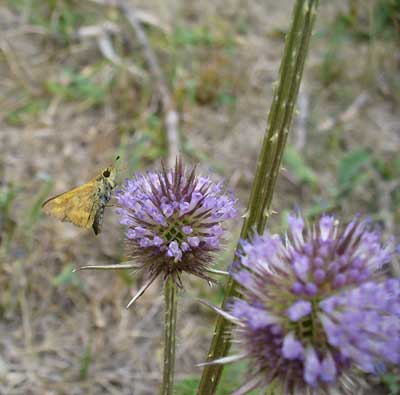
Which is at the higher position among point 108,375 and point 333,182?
point 333,182

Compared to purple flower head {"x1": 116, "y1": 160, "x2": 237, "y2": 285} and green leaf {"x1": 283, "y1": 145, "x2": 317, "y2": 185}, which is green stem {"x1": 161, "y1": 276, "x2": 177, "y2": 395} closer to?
purple flower head {"x1": 116, "y1": 160, "x2": 237, "y2": 285}

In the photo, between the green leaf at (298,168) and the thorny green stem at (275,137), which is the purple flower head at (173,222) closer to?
the thorny green stem at (275,137)

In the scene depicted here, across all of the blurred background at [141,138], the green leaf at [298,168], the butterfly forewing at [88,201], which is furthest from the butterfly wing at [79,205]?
the green leaf at [298,168]

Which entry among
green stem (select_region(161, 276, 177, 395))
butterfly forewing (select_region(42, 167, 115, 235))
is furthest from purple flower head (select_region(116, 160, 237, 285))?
butterfly forewing (select_region(42, 167, 115, 235))

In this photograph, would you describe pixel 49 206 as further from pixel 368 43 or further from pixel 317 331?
pixel 368 43

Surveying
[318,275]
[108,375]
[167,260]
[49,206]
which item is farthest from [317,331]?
[108,375]

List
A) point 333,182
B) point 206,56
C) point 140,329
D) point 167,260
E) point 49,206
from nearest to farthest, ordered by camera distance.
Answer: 1. point 167,260
2. point 49,206
3. point 140,329
4. point 333,182
5. point 206,56

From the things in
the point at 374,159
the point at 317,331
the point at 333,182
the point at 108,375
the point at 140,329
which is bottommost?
the point at 108,375
